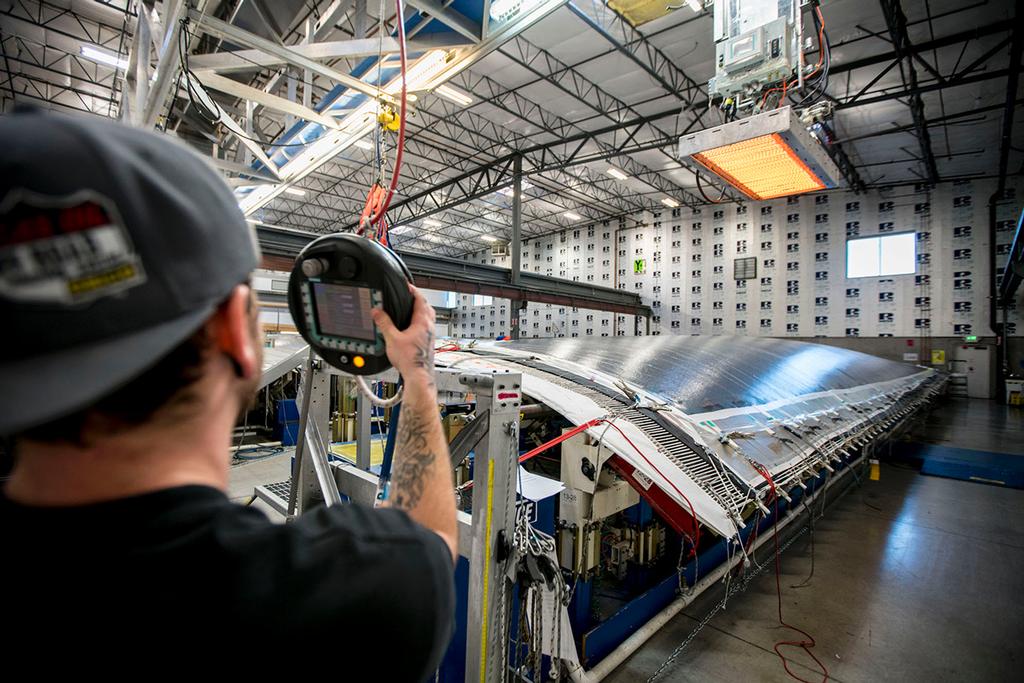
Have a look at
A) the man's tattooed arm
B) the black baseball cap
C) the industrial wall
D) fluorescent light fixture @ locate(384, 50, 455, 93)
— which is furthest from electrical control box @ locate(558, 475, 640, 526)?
the industrial wall

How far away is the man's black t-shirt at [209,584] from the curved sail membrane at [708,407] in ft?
6.13

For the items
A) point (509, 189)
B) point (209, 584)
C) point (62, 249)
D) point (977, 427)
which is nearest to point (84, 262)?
point (62, 249)

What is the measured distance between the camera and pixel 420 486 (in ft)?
2.69

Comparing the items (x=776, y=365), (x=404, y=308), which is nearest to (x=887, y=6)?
(x=776, y=365)

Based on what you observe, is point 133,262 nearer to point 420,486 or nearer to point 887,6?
point 420,486

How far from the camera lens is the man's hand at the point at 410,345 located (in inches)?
36.8

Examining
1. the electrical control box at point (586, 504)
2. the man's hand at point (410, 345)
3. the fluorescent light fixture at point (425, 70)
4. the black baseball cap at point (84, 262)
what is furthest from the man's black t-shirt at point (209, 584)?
the fluorescent light fixture at point (425, 70)

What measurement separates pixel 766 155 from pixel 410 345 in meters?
3.29

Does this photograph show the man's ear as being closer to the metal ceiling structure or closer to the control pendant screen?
the control pendant screen

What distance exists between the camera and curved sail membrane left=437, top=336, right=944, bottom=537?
2.31 m

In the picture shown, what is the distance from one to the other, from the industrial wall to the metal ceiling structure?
3.33ft

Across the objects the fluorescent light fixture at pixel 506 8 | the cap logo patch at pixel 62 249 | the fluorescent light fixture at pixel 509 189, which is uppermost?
the fluorescent light fixture at pixel 509 189

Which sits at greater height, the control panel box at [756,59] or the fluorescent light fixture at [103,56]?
the fluorescent light fixture at [103,56]

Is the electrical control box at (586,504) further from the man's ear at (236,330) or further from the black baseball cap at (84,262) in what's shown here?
the black baseball cap at (84,262)
